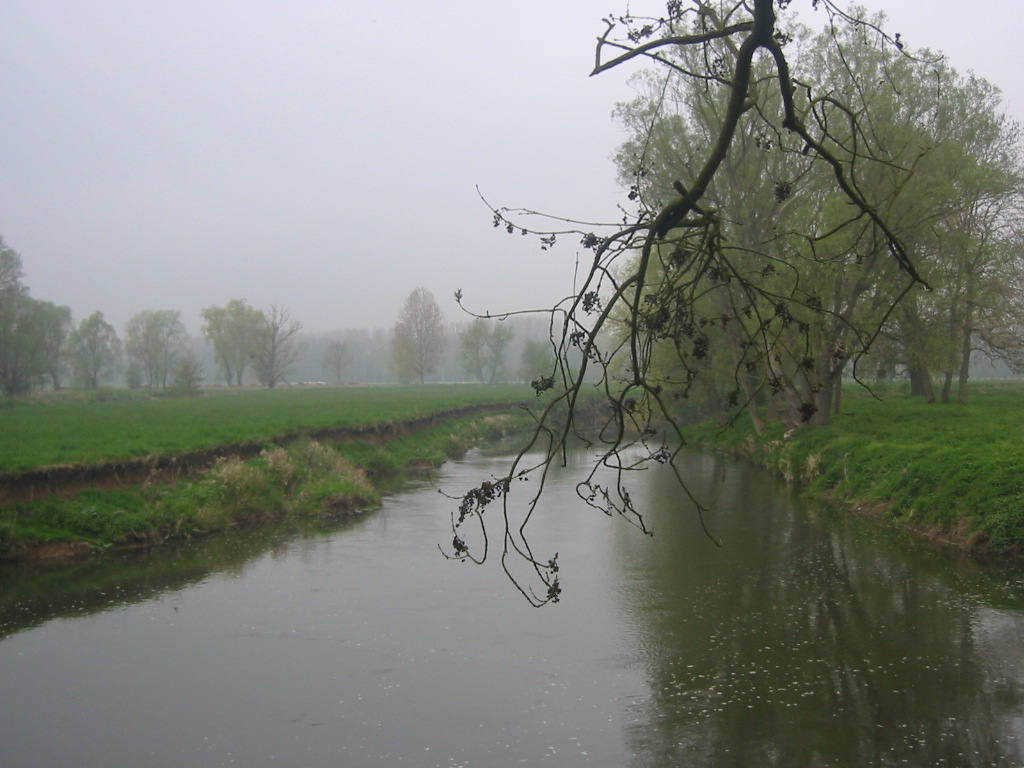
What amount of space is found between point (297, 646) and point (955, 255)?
2034 centimetres

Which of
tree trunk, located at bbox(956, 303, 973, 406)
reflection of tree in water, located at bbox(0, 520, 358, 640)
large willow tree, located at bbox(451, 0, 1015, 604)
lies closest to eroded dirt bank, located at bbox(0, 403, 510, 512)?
reflection of tree in water, located at bbox(0, 520, 358, 640)

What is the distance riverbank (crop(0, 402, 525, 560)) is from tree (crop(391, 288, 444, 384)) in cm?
6380

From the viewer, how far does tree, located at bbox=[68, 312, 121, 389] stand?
69562 mm

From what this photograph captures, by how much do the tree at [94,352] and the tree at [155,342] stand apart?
14053 mm

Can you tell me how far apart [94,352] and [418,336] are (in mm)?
30195

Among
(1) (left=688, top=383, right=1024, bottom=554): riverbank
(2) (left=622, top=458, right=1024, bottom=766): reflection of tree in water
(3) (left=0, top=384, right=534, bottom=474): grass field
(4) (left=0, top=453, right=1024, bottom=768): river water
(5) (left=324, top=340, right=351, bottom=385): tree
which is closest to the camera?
(2) (left=622, top=458, right=1024, bottom=766): reflection of tree in water

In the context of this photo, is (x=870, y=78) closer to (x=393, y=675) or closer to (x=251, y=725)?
(x=393, y=675)

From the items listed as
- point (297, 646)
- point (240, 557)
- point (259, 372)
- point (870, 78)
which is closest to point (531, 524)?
point (240, 557)

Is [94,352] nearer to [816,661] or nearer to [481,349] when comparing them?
[481,349]

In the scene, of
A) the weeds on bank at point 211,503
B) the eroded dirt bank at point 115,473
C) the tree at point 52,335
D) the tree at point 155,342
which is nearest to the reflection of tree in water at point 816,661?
the weeds on bank at point 211,503

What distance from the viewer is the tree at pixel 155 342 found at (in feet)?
295

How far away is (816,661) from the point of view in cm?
874

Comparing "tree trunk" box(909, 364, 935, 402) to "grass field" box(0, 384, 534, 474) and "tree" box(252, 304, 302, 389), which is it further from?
"tree" box(252, 304, 302, 389)

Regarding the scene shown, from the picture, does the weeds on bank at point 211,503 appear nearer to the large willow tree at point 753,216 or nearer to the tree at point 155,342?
the large willow tree at point 753,216
